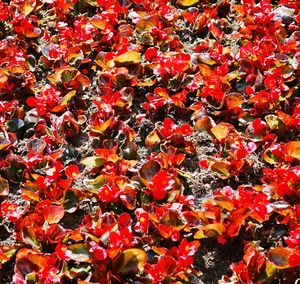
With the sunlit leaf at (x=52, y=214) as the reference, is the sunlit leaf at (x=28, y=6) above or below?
above

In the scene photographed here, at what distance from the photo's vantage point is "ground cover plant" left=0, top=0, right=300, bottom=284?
2.54 metres

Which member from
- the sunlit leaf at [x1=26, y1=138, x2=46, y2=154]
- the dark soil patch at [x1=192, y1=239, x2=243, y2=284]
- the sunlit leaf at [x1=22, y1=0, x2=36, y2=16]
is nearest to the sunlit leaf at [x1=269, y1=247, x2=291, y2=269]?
the dark soil patch at [x1=192, y1=239, x2=243, y2=284]

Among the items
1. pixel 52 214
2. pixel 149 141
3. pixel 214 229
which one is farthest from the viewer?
pixel 149 141

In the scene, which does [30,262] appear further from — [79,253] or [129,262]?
[129,262]

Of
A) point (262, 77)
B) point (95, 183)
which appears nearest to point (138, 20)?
point (262, 77)

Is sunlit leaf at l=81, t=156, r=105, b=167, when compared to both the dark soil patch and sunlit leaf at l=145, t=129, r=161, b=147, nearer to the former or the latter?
sunlit leaf at l=145, t=129, r=161, b=147

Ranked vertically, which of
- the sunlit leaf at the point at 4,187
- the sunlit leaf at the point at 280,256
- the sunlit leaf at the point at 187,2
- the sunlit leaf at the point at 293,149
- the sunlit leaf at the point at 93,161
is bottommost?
the sunlit leaf at the point at 4,187

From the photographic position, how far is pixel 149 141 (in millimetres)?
3100

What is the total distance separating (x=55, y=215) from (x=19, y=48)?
1542 mm

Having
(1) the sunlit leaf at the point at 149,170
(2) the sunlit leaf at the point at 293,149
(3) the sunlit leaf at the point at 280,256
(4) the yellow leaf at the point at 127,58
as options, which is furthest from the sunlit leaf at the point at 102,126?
(3) the sunlit leaf at the point at 280,256

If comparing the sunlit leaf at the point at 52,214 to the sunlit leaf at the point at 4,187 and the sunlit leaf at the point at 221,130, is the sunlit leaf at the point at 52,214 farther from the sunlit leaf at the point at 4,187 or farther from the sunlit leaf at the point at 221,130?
the sunlit leaf at the point at 221,130

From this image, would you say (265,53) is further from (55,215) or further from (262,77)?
(55,215)

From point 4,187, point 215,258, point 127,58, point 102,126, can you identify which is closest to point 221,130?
point 102,126

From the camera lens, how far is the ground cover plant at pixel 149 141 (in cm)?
254
